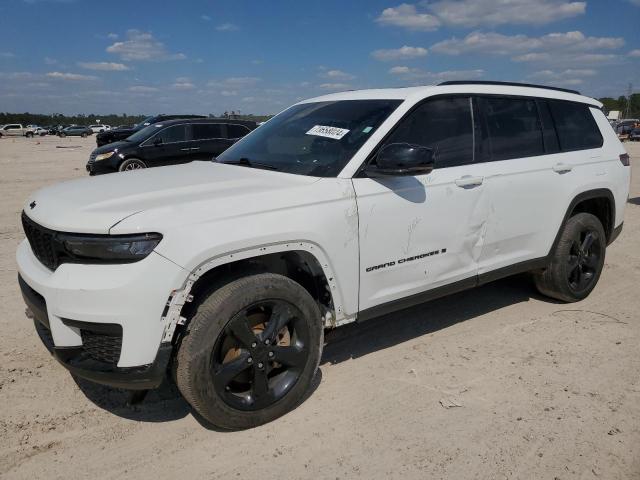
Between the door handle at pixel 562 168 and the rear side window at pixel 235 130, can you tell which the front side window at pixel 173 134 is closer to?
the rear side window at pixel 235 130

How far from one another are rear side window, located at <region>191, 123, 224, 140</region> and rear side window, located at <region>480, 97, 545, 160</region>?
35.2ft

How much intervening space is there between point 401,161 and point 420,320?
1.88 meters

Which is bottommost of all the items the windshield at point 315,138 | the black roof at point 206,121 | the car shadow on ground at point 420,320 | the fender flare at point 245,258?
the car shadow on ground at point 420,320

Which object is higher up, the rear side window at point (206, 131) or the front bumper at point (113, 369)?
the rear side window at point (206, 131)

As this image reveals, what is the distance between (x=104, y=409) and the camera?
118 inches

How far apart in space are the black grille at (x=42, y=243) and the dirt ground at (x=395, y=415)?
0.96 metres

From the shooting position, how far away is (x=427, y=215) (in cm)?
325

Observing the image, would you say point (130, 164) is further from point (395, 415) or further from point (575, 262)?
point (395, 415)

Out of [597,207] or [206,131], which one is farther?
[206,131]

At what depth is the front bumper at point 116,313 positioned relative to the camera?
229cm

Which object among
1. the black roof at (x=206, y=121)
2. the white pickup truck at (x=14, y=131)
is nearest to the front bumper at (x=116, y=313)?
the black roof at (x=206, y=121)

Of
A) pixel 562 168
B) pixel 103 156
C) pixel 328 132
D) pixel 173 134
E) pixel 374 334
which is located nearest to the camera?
pixel 328 132

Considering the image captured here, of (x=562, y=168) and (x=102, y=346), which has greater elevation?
(x=562, y=168)

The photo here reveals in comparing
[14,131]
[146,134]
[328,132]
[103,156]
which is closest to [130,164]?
[103,156]
